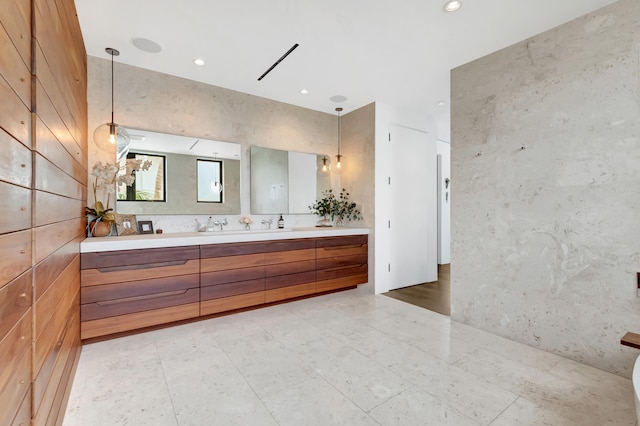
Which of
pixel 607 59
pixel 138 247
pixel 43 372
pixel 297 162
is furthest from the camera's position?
pixel 297 162

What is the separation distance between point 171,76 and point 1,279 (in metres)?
3.17

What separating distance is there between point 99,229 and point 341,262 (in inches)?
110

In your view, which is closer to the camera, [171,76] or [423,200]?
[171,76]

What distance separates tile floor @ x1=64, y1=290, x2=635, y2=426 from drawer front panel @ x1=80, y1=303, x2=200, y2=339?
15 cm

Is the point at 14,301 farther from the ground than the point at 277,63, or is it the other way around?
the point at 277,63

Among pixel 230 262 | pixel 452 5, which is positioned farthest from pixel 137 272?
pixel 452 5

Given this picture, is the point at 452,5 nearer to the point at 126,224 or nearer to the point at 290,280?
the point at 290,280

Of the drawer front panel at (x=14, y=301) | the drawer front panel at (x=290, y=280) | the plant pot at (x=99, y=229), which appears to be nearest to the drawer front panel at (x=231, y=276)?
the drawer front panel at (x=290, y=280)

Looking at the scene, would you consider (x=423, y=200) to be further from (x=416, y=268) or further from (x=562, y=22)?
(x=562, y=22)

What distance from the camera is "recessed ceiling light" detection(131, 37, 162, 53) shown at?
2.62 m

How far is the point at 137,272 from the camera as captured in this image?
261cm

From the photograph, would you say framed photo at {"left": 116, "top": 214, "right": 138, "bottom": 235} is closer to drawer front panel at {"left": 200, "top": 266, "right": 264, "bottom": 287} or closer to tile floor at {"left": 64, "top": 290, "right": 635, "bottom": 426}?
drawer front panel at {"left": 200, "top": 266, "right": 264, "bottom": 287}

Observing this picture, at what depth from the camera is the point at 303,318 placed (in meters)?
3.22

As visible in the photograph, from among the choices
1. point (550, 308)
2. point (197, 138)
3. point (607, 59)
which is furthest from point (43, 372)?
point (607, 59)
